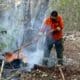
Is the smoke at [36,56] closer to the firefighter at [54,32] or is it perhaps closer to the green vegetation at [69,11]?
the firefighter at [54,32]

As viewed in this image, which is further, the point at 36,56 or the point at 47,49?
the point at 36,56

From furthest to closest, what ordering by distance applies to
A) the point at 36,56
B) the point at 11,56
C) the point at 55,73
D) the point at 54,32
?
the point at 36,56 → the point at 54,32 → the point at 55,73 → the point at 11,56

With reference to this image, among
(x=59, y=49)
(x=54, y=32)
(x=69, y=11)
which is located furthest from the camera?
(x=69, y=11)

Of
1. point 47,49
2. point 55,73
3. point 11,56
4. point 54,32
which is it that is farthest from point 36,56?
point 11,56

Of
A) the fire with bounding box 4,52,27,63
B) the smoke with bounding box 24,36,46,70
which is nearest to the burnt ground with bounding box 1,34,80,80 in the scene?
the smoke with bounding box 24,36,46,70

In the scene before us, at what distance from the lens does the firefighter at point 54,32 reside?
32.4ft

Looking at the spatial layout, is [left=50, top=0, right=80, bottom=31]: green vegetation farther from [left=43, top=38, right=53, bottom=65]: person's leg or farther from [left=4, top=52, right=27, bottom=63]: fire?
[left=4, top=52, right=27, bottom=63]: fire

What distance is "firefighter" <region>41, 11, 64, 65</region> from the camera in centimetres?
987

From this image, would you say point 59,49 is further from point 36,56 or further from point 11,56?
point 11,56

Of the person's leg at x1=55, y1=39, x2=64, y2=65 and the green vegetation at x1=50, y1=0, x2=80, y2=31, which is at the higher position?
the green vegetation at x1=50, y1=0, x2=80, y2=31

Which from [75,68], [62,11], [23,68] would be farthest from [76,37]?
[23,68]

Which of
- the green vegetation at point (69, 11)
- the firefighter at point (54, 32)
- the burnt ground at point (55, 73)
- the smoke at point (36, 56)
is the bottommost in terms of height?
A: the burnt ground at point (55, 73)

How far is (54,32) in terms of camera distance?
32.8 ft

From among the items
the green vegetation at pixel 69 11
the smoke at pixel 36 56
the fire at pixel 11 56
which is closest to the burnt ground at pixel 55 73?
the smoke at pixel 36 56
